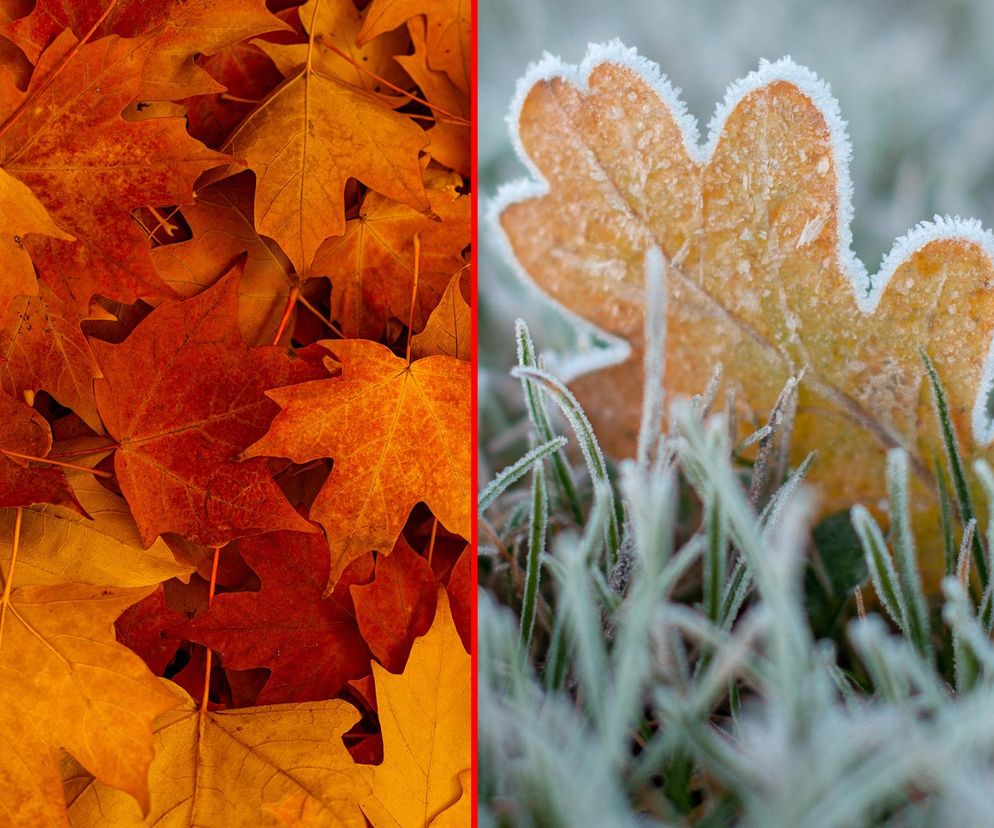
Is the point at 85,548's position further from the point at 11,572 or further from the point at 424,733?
the point at 424,733

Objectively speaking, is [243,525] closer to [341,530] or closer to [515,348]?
[341,530]

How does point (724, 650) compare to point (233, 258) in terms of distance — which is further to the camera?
point (233, 258)

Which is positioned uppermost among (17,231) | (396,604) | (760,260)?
(760,260)

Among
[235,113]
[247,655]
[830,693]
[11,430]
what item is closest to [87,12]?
[235,113]

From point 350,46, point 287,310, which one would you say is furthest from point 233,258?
point 350,46

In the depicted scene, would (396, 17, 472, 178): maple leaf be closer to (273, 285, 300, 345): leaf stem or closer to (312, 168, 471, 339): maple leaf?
(312, 168, 471, 339): maple leaf

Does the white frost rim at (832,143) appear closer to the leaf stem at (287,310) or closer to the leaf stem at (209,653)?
the leaf stem at (287,310)

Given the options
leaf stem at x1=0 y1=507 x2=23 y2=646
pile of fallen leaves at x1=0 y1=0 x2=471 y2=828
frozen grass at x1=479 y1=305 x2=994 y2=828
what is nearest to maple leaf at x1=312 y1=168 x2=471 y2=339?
pile of fallen leaves at x1=0 y1=0 x2=471 y2=828
